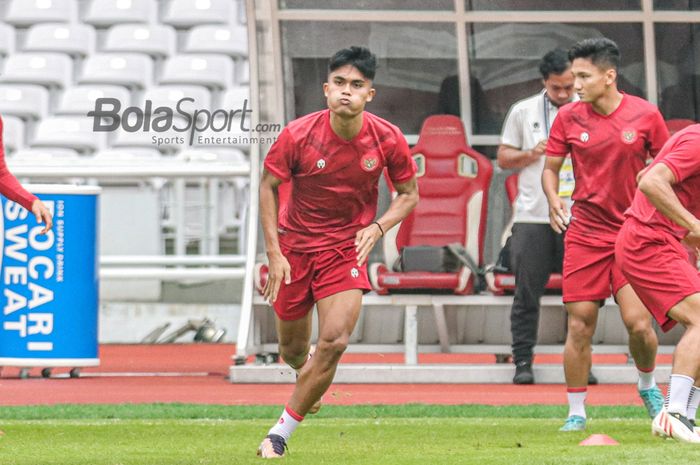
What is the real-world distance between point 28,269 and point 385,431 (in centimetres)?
467

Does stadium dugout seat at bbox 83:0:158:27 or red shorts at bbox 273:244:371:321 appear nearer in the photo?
red shorts at bbox 273:244:371:321

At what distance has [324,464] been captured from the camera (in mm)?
6922

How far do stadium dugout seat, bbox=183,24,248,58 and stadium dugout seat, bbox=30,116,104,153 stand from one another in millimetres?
1813

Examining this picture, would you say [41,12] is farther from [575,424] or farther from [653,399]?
[575,424]

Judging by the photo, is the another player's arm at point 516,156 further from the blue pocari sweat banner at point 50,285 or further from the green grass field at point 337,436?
the blue pocari sweat banner at point 50,285

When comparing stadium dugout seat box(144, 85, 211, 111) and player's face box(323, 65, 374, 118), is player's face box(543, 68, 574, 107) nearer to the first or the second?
player's face box(323, 65, 374, 118)

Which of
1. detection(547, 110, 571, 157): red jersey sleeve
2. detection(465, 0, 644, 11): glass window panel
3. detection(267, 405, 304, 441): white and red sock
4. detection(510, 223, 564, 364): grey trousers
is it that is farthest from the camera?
detection(465, 0, 644, 11): glass window panel

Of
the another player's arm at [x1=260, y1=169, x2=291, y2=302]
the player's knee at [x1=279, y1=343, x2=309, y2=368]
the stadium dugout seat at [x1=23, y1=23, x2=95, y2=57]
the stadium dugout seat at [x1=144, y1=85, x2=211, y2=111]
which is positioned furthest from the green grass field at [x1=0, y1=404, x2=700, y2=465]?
the stadium dugout seat at [x1=23, y1=23, x2=95, y2=57]

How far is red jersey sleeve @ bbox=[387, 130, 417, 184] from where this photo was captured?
7.84 metres

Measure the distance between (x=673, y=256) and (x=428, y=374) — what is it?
476 cm

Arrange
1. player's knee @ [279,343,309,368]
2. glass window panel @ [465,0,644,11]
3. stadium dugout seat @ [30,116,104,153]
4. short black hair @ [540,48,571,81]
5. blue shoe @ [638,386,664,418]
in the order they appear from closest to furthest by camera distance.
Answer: player's knee @ [279,343,309,368] < blue shoe @ [638,386,664,418] < short black hair @ [540,48,571,81] < glass window panel @ [465,0,644,11] < stadium dugout seat @ [30,116,104,153]

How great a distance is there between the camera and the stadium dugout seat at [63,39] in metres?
20.7

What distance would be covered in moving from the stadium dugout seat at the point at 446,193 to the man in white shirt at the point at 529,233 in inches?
43.4

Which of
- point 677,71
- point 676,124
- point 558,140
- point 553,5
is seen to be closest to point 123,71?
point 553,5
